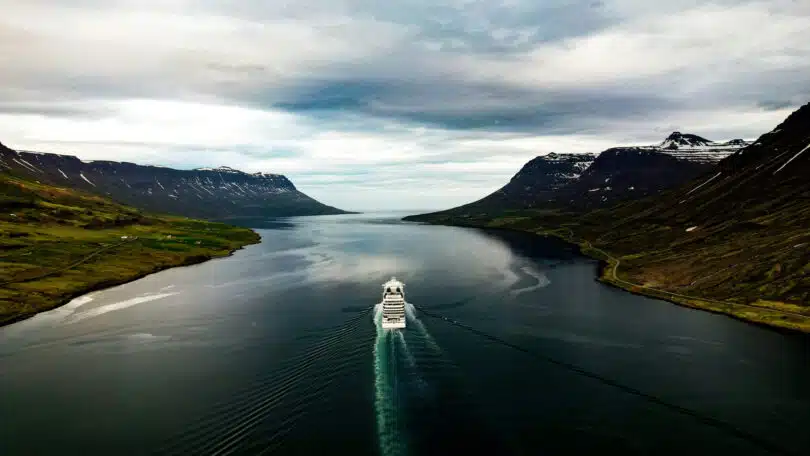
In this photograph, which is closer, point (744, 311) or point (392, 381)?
Answer: point (392, 381)

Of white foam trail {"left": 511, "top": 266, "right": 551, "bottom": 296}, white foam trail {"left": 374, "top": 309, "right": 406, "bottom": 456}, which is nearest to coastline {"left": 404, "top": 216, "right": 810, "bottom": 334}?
white foam trail {"left": 511, "top": 266, "right": 551, "bottom": 296}

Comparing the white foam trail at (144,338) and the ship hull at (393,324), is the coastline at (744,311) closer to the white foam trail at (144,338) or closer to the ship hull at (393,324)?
the ship hull at (393,324)

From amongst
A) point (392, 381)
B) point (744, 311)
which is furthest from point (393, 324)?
point (744, 311)

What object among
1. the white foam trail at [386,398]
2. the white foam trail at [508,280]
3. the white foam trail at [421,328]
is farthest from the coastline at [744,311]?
the white foam trail at [386,398]

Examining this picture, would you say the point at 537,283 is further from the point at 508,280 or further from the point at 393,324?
the point at 393,324

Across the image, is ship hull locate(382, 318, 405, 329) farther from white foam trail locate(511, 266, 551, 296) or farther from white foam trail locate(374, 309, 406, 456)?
white foam trail locate(511, 266, 551, 296)

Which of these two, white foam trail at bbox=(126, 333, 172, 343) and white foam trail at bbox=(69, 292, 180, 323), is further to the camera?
white foam trail at bbox=(69, 292, 180, 323)
